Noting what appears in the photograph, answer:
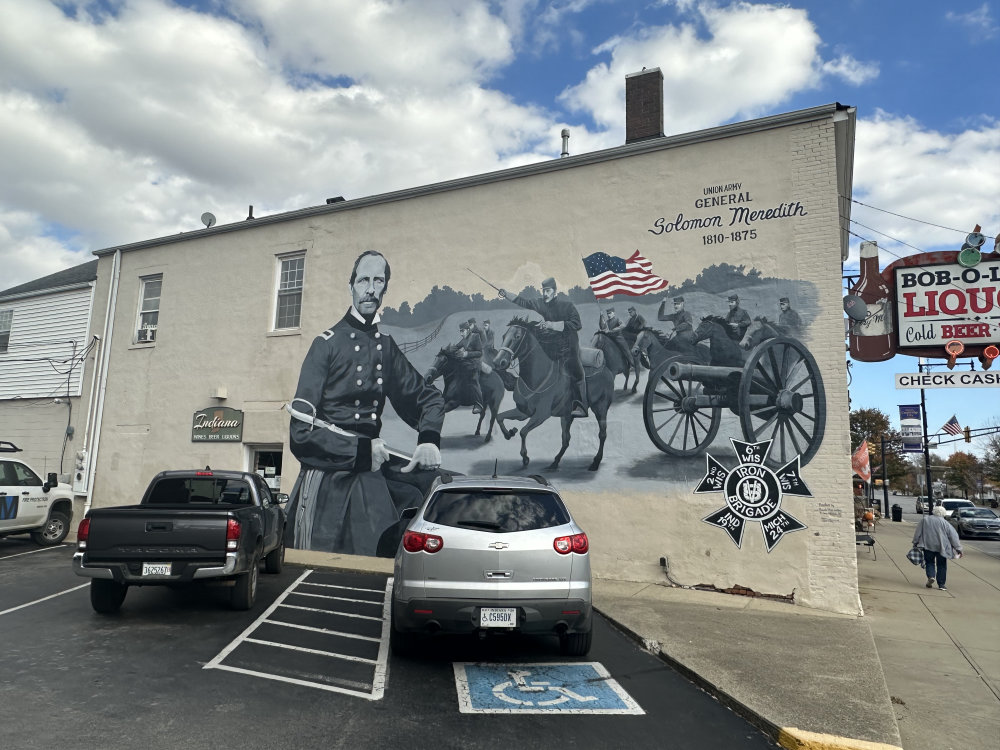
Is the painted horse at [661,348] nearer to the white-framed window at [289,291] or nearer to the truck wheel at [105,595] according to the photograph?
the white-framed window at [289,291]

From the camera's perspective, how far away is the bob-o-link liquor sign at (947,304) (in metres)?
10.6

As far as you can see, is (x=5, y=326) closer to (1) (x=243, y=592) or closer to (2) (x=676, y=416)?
(1) (x=243, y=592)

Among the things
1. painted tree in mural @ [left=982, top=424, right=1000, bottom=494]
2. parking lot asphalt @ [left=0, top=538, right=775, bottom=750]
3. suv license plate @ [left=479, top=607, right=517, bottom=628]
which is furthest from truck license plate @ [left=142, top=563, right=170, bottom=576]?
painted tree in mural @ [left=982, top=424, right=1000, bottom=494]

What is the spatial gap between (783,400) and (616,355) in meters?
2.75

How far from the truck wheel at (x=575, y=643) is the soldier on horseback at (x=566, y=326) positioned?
5455mm

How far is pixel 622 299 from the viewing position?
37.8 ft

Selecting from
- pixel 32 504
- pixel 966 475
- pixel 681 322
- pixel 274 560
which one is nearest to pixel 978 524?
pixel 681 322

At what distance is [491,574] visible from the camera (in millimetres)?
5723

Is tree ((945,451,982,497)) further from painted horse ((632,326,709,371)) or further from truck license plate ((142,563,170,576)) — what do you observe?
truck license plate ((142,563,170,576))

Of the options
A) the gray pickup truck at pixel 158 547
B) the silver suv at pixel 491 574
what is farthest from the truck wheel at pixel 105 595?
the silver suv at pixel 491 574

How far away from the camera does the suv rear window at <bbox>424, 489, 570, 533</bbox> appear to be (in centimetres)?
598

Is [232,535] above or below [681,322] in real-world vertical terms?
below

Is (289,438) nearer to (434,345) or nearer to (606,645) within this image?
(434,345)

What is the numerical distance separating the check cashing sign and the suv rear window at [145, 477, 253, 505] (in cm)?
1033
